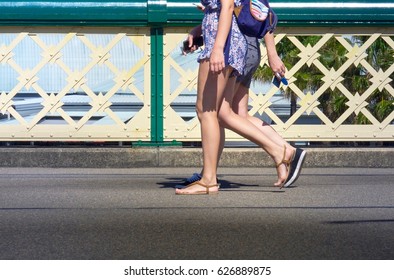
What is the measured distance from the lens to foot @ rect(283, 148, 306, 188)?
664 centimetres

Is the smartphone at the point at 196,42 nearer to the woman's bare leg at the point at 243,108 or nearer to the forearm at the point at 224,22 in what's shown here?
the woman's bare leg at the point at 243,108

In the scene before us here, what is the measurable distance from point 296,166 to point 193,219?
1592mm

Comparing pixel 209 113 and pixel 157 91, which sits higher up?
pixel 157 91

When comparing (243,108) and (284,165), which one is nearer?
(284,165)

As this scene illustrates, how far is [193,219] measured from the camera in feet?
17.3

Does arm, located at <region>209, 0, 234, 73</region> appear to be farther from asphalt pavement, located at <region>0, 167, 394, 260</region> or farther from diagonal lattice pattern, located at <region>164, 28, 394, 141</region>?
diagonal lattice pattern, located at <region>164, 28, 394, 141</region>

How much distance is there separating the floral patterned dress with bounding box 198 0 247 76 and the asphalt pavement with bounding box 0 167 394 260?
89 cm

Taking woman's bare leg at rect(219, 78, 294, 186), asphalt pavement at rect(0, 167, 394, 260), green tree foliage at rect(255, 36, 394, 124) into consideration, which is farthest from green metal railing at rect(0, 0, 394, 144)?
woman's bare leg at rect(219, 78, 294, 186)

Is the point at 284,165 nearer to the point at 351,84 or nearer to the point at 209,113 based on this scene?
the point at 209,113

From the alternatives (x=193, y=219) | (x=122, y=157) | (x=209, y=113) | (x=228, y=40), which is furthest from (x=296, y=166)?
(x=122, y=157)

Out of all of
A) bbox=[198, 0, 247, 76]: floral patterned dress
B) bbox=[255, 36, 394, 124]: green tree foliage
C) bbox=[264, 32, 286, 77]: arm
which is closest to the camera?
bbox=[198, 0, 247, 76]: floral patterned dress

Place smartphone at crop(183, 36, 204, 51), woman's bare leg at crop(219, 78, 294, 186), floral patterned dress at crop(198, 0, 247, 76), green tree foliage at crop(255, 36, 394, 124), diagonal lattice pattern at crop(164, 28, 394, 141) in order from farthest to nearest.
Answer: green tree foliage at crop(255, 36, 394, 124) < diagonal lattice pattern at crop(164, 28, 394, 141) < smartphone at crop(183, 36, 204, 51) < woman's bare leg at crop(219, 78, 294, 186) < floral patterned dress at crop(198, 0, 247, 76)

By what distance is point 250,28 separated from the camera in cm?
637
